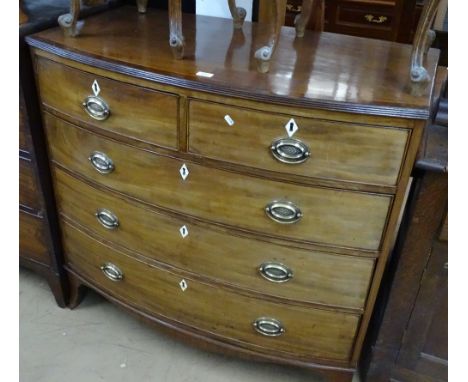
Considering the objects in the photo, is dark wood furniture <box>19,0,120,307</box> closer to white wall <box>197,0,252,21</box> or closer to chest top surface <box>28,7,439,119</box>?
chest top surface <box>28,7,439,119</box>

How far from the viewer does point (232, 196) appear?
1.18 m

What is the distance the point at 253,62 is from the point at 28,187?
0.87 meters

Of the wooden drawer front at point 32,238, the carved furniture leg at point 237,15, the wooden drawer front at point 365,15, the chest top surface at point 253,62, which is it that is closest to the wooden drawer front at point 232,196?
the chest top surface at point 253,62

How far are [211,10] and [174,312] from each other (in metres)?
1.03

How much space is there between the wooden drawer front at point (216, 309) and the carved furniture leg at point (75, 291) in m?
0.14

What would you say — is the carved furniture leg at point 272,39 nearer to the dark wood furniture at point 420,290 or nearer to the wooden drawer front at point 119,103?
the wooden drawer front at point 119,103

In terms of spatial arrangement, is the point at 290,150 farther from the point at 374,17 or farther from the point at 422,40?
the point at 374,17

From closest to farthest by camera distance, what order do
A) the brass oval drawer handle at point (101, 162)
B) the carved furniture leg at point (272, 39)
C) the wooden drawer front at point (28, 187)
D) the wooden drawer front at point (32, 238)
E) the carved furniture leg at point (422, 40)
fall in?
the carved furniture leg at point (422, 40) → the carved furniture leg at point (272, 39) → the brass oval drawer handle at point (101, 162) → the wooden drawer front at point (28, 187) → the wooden drawer front at point (32, 238)

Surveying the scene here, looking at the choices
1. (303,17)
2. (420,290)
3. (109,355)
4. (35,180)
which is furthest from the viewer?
(109,355)

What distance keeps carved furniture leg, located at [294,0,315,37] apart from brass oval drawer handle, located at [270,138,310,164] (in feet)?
1.59

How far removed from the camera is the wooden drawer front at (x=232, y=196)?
3.62 ft

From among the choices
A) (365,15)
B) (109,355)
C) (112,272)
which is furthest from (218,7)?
(365,15)

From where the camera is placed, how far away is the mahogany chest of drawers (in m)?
1.04
